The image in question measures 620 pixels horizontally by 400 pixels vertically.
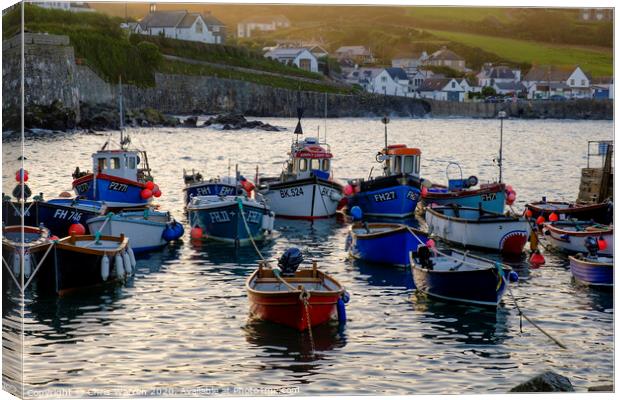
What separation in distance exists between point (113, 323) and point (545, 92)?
1706 cm

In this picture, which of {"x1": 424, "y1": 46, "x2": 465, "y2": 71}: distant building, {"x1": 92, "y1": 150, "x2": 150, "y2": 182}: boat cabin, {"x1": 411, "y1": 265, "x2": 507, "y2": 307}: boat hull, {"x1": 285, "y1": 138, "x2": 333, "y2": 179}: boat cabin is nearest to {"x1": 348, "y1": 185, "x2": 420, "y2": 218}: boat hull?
{"x1": 285, "y1": 138, "x2": 333, "y2": 179}: boat cabin

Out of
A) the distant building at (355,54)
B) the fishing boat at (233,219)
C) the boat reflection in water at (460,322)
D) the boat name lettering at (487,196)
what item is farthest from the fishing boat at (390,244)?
the boat name lettering at (487,196)

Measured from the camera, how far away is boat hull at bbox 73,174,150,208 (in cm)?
3481

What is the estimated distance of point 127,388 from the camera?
15750mm

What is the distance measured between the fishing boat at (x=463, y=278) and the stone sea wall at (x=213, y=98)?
39.0 feet

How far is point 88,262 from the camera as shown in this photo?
23344mm

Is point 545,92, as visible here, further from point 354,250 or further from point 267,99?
point 267,99

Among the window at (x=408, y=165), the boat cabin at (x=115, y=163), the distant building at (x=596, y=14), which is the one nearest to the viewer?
the distant building at (x=596, y=14)

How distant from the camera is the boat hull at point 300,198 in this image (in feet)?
118

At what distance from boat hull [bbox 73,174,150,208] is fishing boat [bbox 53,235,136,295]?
9730mm

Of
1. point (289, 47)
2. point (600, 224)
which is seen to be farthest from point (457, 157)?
point (600, 224)

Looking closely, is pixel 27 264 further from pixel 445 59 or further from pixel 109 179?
pixel 109 179

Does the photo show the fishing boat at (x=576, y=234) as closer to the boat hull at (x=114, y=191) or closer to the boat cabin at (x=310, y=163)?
the boat cabin at (x=310, y=163)

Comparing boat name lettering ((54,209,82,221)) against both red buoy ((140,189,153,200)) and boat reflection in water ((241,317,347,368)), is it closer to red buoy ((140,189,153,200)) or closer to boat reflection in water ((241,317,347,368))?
red buoy ((140,189,153,200))
